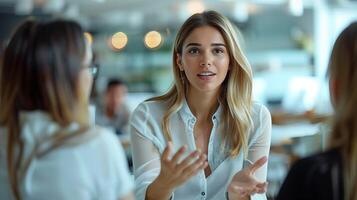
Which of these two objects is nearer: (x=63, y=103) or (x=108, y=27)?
(x=63, y=103)

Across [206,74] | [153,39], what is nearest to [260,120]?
[206,74]

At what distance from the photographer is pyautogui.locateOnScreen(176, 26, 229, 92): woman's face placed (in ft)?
7.11

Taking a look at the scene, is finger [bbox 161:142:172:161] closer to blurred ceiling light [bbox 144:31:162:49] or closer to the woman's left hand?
the woman's left hand

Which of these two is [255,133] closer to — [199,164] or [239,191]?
[239,191]

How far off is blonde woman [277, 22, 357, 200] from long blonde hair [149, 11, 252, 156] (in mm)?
838

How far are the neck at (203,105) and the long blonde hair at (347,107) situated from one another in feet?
3.14

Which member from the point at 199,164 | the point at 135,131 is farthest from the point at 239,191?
the point at 135,131

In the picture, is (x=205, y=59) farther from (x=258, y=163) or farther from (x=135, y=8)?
(x=135, y=8)

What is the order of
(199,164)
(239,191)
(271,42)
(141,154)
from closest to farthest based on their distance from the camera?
1. (199,164)
2. (239,191)
3. (141,154)
4. (271,42)

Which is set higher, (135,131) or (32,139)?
(32,139)

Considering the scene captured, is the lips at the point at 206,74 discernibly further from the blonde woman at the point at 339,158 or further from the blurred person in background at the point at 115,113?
the blurred person in background at the point at 115,113

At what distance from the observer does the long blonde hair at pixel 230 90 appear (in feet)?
7.08

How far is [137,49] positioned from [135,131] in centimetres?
945

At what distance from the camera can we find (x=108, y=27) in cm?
1143
